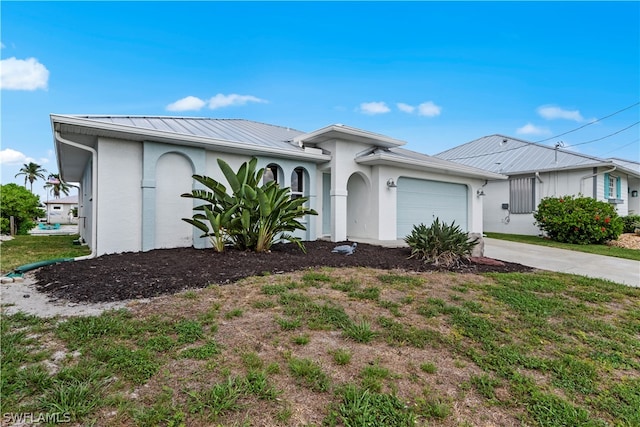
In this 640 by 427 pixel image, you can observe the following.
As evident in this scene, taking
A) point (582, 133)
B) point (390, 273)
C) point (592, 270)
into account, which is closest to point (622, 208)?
point (582, 133)

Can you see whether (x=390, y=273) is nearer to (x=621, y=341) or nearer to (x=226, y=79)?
(x=621, y=341)

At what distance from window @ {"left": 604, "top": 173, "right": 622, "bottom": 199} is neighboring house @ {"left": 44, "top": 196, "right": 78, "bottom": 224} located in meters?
56.5

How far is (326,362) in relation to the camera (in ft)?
9.03

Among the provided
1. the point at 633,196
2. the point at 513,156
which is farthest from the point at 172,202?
the point at 633,196

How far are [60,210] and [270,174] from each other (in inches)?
2111

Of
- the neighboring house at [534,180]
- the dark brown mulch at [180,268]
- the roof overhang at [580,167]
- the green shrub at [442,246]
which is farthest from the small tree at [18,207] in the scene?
the roof overhang at [580,167]

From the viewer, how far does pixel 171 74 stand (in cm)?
1095

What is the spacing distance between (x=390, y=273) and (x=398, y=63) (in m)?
9.07

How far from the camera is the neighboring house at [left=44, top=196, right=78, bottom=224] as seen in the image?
4528 centimetres

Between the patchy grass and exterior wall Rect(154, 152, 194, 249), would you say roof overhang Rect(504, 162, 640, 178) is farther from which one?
exterior wall Rect(154, 152, 194, 249)

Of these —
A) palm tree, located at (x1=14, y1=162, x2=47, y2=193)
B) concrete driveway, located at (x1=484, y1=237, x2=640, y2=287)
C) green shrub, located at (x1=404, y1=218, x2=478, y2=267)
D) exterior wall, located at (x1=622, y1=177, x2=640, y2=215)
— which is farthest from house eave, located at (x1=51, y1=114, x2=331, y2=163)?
palm tree, located at (x1=14, y1=162, x2=47, y2=193)

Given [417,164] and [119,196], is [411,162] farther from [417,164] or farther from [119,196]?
[119,196]

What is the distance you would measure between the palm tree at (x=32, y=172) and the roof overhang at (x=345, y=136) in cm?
6352

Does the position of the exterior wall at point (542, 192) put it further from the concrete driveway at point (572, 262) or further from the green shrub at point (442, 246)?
the green shrub at point (442, 246)
